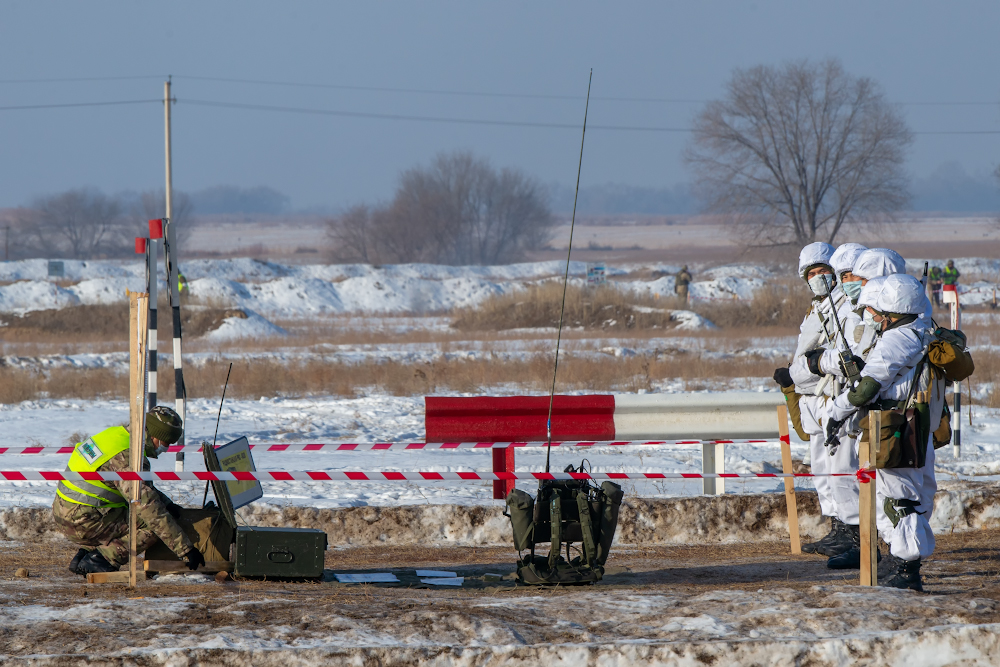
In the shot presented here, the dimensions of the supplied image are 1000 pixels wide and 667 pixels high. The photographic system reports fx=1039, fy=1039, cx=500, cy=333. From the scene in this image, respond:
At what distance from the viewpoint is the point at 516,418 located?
8789mm

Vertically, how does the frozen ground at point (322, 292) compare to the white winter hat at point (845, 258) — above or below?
above

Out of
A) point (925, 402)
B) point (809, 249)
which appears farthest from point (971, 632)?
point (809, 249)

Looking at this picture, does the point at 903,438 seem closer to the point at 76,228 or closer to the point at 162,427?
the point at 162,427

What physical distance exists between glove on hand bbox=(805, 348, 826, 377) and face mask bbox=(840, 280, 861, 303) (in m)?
0.52

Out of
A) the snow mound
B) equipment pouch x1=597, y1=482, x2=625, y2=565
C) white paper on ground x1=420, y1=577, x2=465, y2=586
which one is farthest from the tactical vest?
the snow mound

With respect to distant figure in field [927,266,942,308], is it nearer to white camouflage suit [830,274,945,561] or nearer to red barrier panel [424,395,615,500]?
red barrier panel [424,395,615,500]

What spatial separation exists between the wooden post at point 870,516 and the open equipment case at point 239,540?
3.06 m

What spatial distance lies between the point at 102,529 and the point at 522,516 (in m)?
2.56

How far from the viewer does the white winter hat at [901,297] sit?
229 inches

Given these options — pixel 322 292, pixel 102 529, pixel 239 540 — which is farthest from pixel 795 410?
pixel 322 292

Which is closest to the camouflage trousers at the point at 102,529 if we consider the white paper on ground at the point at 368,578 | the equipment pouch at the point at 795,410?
the white paper on ground at the point at 368,578

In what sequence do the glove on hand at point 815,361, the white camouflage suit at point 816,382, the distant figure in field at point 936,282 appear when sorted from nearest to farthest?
the glove on hand at point 815,361
the white camouflage suit at point 816,382
the distant figure in field at point 936,282

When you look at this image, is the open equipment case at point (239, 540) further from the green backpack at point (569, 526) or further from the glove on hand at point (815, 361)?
the glove on hand at point (815, 361)

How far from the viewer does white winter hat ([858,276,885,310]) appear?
596 cm
